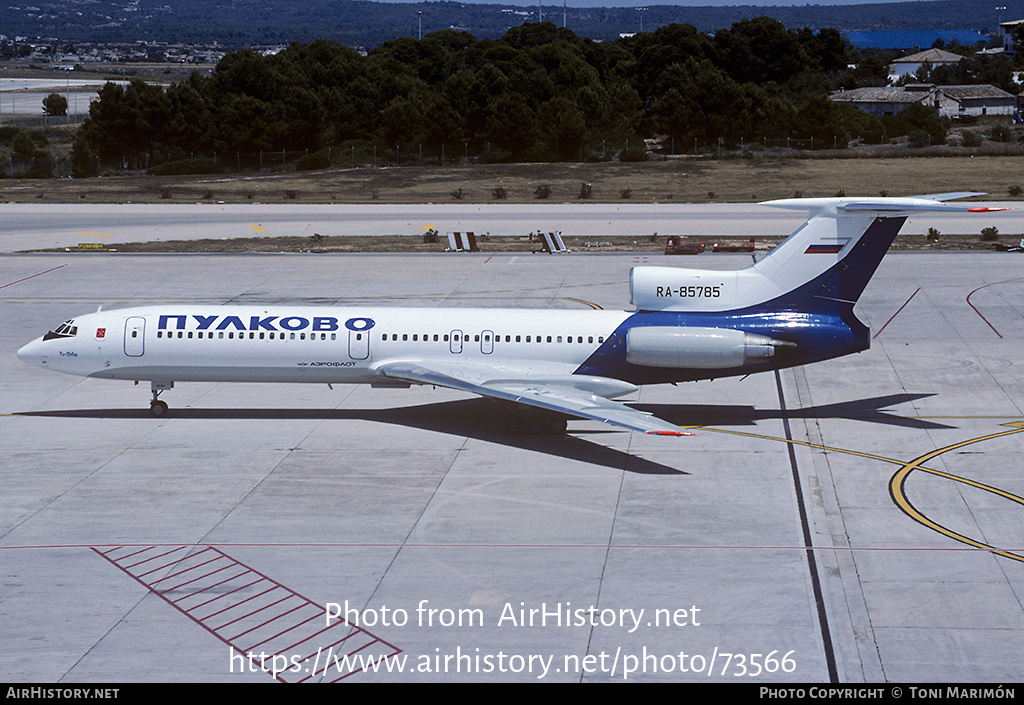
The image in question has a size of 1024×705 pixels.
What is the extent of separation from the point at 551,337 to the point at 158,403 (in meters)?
11.8

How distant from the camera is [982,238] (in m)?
62.5

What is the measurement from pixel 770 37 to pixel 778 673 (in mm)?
139912

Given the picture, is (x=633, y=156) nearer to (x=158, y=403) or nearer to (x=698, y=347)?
(x=698, y=347)

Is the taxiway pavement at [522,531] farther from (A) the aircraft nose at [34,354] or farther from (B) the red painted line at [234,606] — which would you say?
(A) the aircraft nose at [34,354]

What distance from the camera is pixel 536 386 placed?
3027cm

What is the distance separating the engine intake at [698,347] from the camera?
30.0 meters

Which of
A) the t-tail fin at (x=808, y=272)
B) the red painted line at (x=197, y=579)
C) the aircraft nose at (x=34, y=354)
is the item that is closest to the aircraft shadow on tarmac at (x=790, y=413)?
the t-tail fin at (x=808, y=272)

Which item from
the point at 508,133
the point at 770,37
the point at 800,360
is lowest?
the point at 800,360

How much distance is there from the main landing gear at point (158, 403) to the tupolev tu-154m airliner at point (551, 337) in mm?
42

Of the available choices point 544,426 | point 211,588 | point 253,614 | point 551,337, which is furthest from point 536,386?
point 253,614

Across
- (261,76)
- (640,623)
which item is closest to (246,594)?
(640,623)

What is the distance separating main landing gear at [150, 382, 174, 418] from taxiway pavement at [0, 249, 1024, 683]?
0.32 meters
